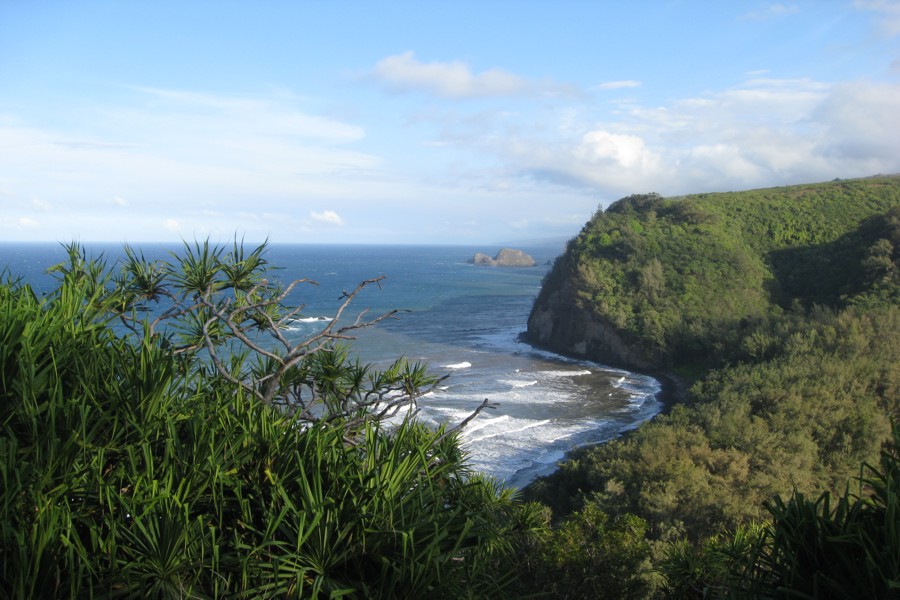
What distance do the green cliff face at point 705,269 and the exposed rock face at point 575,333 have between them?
0.27 ft

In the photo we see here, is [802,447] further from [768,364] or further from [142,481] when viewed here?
[142,481]

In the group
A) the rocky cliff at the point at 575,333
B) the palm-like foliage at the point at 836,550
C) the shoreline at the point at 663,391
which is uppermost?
the palm-like foliage at the point at 836,550

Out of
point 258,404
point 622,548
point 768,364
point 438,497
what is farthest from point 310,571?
point 768,364

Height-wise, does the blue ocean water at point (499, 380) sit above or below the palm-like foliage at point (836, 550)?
below

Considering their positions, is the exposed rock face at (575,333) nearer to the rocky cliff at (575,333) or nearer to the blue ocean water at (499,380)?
the rocky cliff at (575,333)

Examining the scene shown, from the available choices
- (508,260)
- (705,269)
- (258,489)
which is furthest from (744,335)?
(508,260)

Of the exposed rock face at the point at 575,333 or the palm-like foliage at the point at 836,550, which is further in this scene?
the exposed rock face at the point at 575,333

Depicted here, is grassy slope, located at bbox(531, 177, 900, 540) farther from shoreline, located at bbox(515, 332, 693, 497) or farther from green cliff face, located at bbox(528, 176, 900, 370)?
shoreline, located at bbox(515, 332, 693, 497)

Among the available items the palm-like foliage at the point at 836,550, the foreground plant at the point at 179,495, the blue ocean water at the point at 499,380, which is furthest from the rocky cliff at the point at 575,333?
the foreground plant at the point at 179,495

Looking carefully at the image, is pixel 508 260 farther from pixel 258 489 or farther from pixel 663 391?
pixel 258 489

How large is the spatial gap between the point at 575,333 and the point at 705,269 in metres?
11.4

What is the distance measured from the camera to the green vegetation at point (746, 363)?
723 cm

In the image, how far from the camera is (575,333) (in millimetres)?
47281

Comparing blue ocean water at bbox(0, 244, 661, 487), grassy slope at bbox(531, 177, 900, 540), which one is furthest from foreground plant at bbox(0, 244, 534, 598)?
grassy slope at bbox(531, 177, 900, 540)
